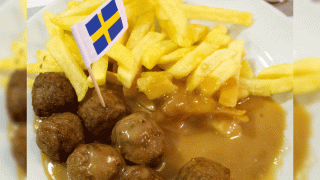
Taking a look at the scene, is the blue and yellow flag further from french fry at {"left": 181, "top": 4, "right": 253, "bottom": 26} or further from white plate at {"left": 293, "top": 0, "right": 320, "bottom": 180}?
white plate at {"left": 293, "top": 0, "right": 320, "bottom": 180}

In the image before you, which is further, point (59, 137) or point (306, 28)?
point (59, 137)

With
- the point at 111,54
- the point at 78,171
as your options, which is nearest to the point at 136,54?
the point at 111,54

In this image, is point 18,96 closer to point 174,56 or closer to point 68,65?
point 68,65

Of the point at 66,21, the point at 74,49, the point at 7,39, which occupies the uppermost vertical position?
the point at 7,39

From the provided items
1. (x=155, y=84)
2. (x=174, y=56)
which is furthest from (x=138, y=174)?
(x=174, y=56)

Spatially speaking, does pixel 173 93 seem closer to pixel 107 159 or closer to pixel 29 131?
pixel 107 159

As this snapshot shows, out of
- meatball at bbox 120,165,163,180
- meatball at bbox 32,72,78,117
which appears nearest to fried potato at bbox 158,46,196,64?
meatball at bbox 32,72,78,117

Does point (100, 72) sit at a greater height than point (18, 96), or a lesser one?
lesser

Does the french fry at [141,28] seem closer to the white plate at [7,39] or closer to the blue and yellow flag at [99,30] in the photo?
the blue and yellow flag at [99,30]
